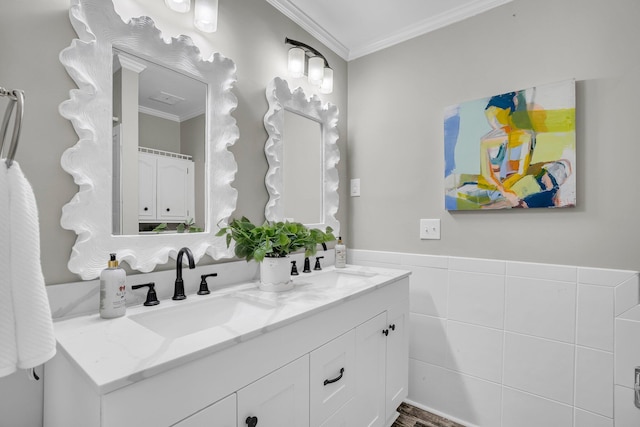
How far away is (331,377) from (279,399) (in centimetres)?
27

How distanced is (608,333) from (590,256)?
34cm

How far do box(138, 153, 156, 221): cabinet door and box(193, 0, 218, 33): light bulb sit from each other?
581mm

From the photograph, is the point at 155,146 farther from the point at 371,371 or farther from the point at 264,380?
the point at 371,371

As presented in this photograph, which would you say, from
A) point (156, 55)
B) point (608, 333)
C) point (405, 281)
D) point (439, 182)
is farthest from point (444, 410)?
point (156, 55)

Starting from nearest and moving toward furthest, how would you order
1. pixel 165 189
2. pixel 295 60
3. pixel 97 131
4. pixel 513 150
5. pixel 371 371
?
pixel 97 131 → pixel 165 189 → pixel 371 371 → pixel 513 150 → pixel 295 60

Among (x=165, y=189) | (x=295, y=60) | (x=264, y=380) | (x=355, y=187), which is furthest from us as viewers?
(x=355, y=187)

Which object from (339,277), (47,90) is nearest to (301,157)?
(339,277)

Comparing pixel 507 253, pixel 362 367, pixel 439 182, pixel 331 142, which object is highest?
pixel 331 142

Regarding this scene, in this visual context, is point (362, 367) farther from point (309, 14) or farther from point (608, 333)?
point (309, 14)

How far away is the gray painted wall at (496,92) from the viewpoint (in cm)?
137

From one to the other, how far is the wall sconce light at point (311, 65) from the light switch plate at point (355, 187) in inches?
24.3

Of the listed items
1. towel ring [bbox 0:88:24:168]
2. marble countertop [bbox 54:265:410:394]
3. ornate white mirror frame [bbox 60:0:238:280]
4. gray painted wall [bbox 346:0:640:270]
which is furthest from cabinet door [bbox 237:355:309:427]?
gray painted wall [bbox 346:0:640:270]

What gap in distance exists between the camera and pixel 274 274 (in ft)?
4.26

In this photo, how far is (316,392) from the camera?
3.45 ft
